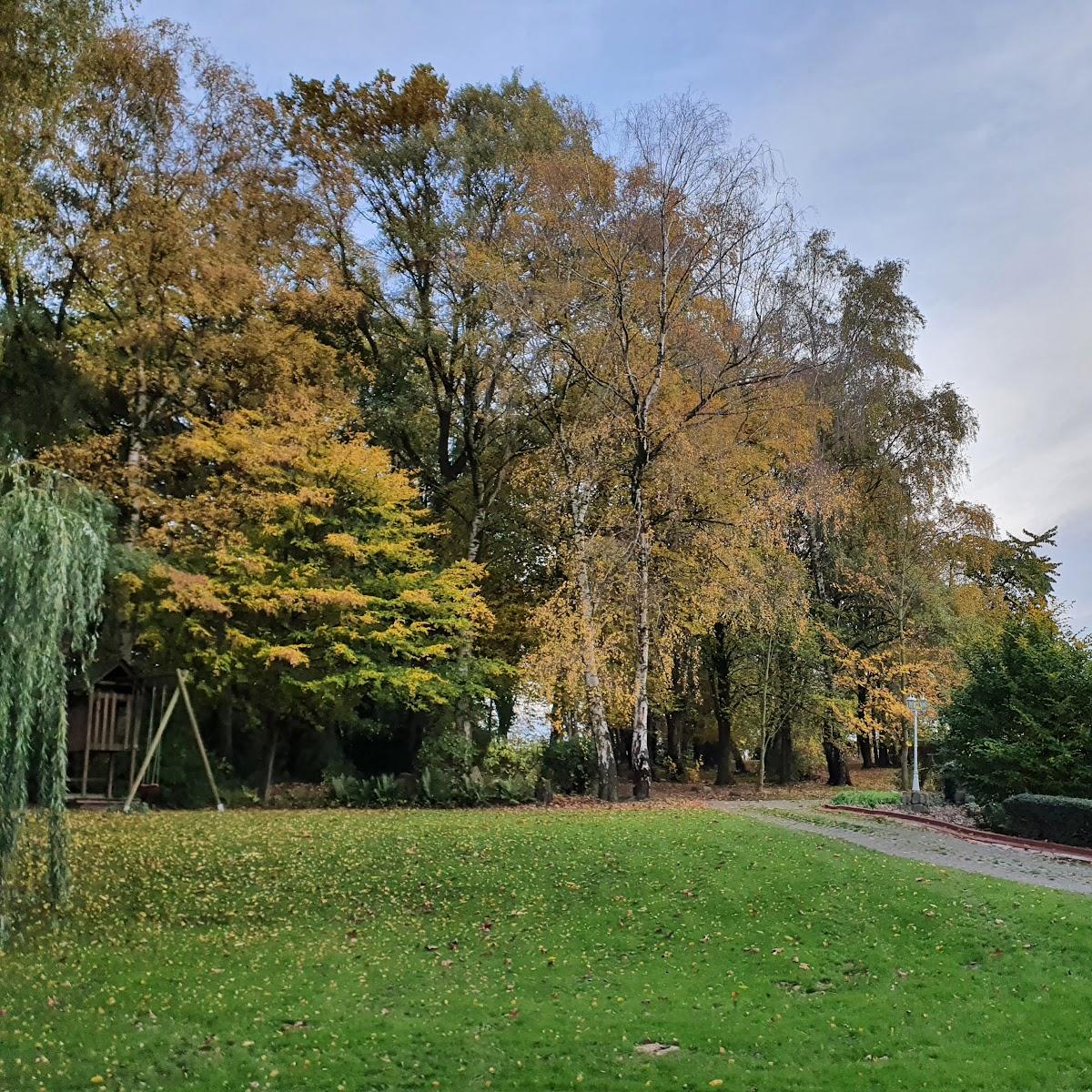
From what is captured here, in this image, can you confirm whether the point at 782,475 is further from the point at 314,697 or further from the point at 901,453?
the point at 314,697

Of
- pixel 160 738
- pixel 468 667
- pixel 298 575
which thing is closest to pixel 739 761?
pixel 468 667

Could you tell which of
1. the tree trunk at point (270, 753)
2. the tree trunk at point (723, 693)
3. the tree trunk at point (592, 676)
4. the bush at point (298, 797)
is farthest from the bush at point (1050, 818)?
the tree trunk at point (270, 753)

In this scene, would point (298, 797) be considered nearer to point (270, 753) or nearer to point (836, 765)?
point (270, 753)

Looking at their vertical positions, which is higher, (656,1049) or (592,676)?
(592,676)

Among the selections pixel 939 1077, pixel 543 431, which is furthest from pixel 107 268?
pixel 939 1077

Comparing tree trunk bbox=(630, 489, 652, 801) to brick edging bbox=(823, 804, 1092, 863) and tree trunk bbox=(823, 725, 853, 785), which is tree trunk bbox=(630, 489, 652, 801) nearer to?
brick edging bbox=(823, 804, 1092, 863)

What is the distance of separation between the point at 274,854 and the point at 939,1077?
8.95 metres

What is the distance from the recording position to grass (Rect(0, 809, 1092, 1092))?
6.55m

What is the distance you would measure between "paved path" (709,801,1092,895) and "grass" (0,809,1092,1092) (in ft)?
4.03

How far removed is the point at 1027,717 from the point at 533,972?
1339 centimetres

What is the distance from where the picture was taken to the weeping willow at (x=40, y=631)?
26.7ft

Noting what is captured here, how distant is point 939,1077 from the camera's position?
6312 millimetres

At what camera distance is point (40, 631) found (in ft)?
27.1

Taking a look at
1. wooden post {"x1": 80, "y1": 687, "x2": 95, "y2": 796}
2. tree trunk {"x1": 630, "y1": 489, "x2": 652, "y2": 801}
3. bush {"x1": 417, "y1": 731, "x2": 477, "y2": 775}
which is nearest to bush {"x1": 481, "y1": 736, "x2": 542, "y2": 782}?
bush {"x1": 417, "y1": 731, "x2": 477, "y2": 775}
